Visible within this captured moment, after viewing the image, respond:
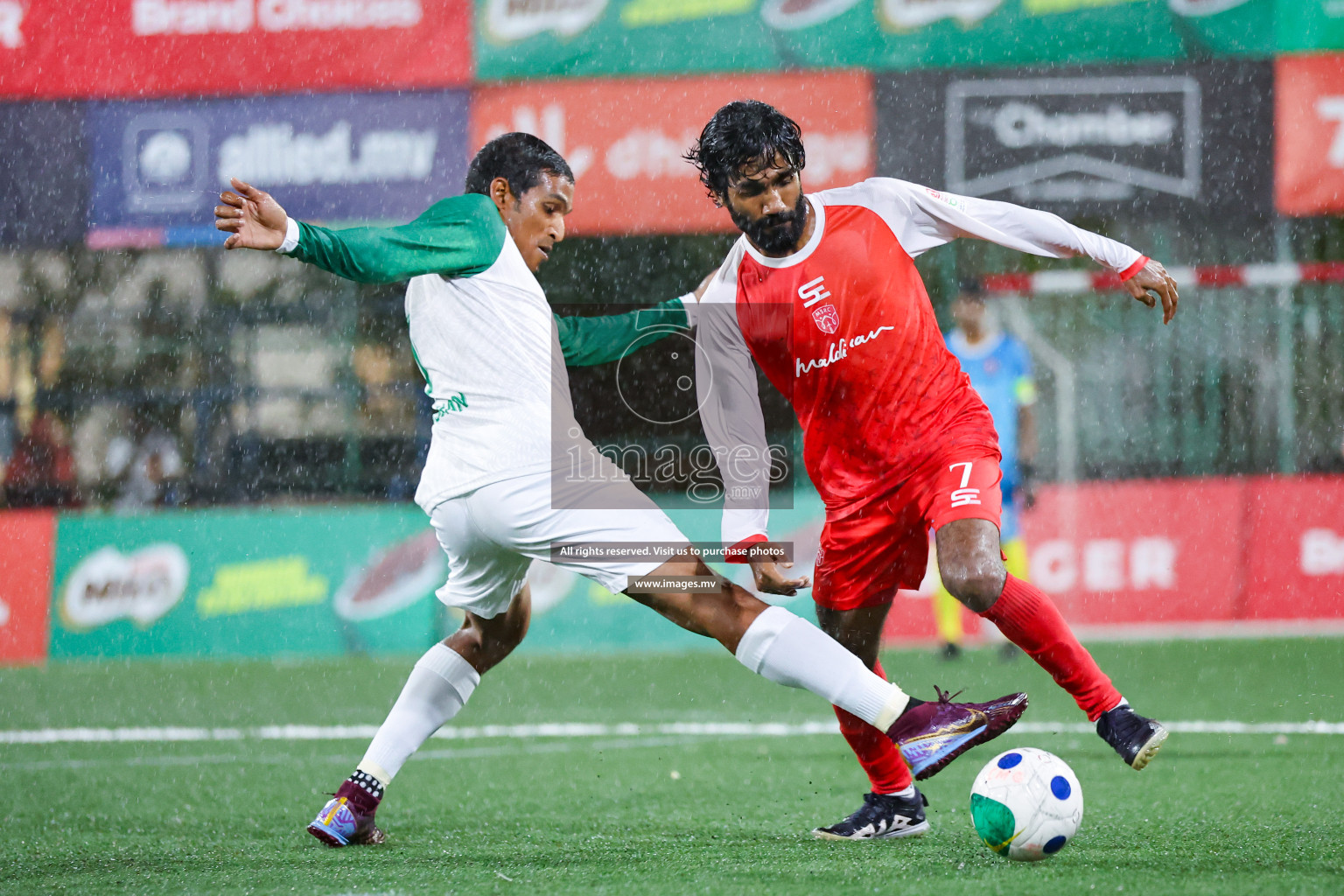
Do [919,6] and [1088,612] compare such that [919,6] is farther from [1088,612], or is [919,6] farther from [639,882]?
[639,882]

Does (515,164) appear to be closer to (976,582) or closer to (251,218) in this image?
(251,218)

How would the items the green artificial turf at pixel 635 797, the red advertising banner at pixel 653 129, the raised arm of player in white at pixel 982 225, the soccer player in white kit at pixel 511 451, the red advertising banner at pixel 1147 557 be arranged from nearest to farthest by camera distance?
the soccer player in white kit at pixel 511 451 < the green artificial turf at pixel 635 797 < the raised arm of player in white at pixel 982 225 < the red advertising banner at pixel 1147 557 < the red advertising banner at pixel 653 129

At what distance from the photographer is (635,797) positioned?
16.4ft

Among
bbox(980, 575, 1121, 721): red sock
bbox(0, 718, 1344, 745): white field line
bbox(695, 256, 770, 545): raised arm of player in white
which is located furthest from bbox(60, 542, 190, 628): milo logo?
bbox(980, 575, 1121, 721): red sock

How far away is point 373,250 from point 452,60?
677cm

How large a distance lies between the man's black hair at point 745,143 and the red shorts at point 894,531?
960 mm

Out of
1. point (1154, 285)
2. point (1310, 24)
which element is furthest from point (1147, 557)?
point (1154, 285)

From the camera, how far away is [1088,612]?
32.0 ft

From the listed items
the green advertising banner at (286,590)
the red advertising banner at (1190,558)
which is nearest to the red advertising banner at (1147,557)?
the red advertising banner at (1190,558)

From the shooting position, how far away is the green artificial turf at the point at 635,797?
3686 mm

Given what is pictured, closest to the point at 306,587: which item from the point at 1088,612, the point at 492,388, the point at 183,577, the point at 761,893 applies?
the point at 183,577

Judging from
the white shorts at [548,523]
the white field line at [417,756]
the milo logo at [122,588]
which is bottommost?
the white field line at [417,756]

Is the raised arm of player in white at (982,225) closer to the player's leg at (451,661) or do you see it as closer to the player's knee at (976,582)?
the player's knee at (976,582)

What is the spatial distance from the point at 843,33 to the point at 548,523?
693 cm
